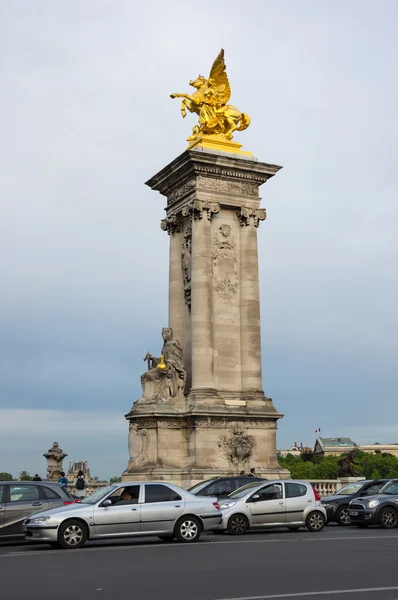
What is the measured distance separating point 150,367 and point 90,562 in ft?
59.5

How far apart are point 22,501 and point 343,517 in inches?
420

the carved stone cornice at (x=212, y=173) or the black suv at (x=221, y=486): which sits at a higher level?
the carved stone cornice at (x=212, y=173)

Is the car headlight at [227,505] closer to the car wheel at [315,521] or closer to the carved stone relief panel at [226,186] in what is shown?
the car wheel at [315,521]

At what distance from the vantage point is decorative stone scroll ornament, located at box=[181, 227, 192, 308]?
3344 cm

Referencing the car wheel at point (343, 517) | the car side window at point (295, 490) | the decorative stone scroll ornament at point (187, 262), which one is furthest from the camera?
the decorative stone scroll ornament at point (187, 262)

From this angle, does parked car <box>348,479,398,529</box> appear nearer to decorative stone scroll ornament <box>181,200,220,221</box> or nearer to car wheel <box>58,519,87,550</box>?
car wheel <box>58,519,87,550</box>

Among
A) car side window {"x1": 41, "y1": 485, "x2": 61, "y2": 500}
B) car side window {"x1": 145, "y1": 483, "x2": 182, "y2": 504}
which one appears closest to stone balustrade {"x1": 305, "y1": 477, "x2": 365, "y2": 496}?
car side window {"x1": 41, "y1": 485, "x2": 61, "y2": 500}

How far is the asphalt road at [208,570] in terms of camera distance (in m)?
10.9

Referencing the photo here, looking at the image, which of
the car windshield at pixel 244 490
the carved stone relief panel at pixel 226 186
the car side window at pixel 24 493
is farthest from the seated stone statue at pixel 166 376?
the car side window at pixel 24 493

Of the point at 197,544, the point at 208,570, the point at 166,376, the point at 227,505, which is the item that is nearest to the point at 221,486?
the point at 227,505

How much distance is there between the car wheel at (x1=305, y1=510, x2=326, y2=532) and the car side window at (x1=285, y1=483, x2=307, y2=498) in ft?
2.01

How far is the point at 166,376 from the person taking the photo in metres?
31.8

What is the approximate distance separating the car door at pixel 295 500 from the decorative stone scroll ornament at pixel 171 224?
1518 centimetres

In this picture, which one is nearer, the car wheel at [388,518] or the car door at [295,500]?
the car door at [295,500]
